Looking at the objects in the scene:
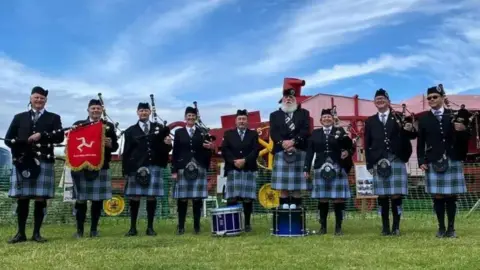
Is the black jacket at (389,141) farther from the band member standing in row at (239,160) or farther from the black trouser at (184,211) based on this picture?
the black trouser at (184,211)

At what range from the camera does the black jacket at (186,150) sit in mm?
6875

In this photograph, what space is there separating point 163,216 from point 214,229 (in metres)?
3.49

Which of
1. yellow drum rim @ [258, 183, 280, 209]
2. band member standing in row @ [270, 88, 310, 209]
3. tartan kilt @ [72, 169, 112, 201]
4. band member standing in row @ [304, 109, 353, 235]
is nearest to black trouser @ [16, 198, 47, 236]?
tartan kilt @ [72, 169, 112, 201]

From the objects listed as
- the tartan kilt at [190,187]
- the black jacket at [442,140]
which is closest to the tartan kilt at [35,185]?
the tartan kilt at [190,187]

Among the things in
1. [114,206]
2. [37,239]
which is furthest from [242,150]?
[114,206]

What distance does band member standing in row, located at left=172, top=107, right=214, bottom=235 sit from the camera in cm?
686

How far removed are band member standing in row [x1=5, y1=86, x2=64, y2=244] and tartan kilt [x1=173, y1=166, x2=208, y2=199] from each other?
1.56 m

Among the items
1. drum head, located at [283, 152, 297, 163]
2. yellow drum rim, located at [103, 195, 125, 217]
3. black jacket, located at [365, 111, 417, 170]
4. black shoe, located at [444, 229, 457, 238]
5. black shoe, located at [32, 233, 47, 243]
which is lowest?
black shoe, located at [32, 233, 47, 243]

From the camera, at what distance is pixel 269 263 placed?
4141mm

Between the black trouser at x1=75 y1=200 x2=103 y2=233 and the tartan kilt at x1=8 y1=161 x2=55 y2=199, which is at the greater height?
the tartan kilt at x1=8 y1=161 x2=55 y2=199

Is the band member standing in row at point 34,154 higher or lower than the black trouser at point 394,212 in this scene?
higher

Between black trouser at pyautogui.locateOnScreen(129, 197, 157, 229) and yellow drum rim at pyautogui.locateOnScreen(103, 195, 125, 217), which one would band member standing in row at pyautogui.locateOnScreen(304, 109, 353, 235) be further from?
yellow drum rim at pyautogui.locateOnScreen(103, 195, 125, 217)

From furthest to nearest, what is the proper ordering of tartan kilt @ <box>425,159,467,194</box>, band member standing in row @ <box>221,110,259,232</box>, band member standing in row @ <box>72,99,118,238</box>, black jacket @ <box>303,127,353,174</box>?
band member standing in row @ <box>221,110,259,232</box>, black jacket @ <box>303,127,353,174</box>, band member standing in row @ <box>72,99,118,238</box>, tartan kilt @ <box>425,159,467,194</box>

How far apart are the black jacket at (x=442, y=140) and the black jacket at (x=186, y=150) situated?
8.71 ft
